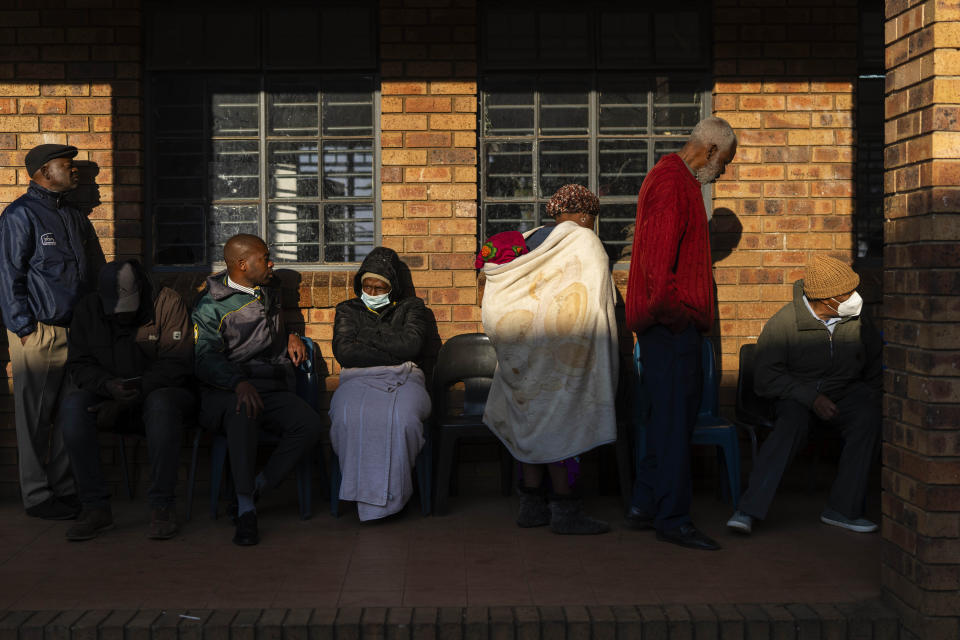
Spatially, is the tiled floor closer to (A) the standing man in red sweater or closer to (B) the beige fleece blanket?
(A) the standing man in red sweater

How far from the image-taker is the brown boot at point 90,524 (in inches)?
196

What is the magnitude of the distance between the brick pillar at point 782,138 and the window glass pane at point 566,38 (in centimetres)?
76

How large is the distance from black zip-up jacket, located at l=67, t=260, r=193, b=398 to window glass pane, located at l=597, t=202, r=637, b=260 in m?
2.52

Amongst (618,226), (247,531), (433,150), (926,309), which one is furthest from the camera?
(618,226)

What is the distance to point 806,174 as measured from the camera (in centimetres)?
603

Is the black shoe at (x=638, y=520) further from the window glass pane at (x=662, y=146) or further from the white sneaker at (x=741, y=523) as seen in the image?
the window glass pane at (x=662, y=146)

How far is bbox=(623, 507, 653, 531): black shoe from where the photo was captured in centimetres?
510

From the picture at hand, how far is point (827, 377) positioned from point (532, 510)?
1.73 m

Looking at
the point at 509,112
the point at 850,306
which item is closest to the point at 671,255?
the point at 850,306

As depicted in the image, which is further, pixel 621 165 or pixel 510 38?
pixel 621 165

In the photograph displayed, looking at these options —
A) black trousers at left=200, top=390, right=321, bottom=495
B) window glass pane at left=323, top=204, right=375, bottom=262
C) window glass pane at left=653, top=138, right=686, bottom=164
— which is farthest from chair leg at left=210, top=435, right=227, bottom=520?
window glass pane at left=653, top=138, right=686, bottom=164

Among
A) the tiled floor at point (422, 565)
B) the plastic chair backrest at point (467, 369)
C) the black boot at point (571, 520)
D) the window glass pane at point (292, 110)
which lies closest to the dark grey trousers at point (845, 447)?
the tiled floor at point (422, 565)

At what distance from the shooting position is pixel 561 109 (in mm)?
6172

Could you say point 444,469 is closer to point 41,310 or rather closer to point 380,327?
point 380,327
